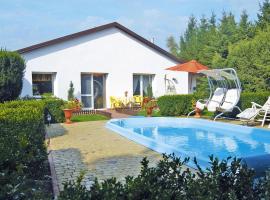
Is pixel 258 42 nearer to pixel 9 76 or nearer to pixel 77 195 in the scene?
pixel 9 76

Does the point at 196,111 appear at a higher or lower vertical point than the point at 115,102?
lower

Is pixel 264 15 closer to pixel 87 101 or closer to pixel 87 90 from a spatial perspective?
pixel 87 90

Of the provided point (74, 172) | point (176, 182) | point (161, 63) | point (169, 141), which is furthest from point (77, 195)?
point (161, 63)

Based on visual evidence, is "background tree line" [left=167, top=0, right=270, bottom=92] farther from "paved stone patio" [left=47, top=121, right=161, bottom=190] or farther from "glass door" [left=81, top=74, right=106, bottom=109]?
"paved stone patio" [left=47, top=121, right=161, bottom=190]

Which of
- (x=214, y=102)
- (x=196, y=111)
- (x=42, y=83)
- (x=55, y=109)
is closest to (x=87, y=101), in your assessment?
(x=42, y=83)

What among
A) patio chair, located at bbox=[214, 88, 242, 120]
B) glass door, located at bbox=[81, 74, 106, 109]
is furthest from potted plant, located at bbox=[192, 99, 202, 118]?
glass door, located at bbox=[81, 74, 106, 109]

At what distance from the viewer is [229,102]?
1658cm

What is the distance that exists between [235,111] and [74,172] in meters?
12.7

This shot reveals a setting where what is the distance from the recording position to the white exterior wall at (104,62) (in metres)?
21.1

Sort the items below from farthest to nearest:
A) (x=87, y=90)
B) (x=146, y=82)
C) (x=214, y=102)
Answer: (x=146, y=82)
(x=87, y=90)
(x=214, y=102)

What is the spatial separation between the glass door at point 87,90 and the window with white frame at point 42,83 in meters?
2.14

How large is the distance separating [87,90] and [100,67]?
72.6 inches

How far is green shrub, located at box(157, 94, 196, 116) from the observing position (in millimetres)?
19361

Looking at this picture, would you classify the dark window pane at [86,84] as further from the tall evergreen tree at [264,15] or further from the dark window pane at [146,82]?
the tall evergreen tree at [264,15]
